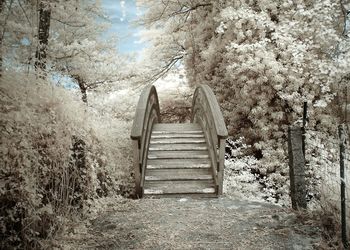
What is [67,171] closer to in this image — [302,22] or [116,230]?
[116,230]

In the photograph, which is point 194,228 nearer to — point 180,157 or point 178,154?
point 180,157

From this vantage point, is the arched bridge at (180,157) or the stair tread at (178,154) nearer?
the arched bridge at (180,157)

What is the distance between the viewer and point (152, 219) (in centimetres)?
495

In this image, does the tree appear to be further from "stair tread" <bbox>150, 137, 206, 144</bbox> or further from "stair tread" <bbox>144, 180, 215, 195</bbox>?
"stair tread" <bbox>144, 180, 215, 195</bbox>

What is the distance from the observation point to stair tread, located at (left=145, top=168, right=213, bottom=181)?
686 centimetres

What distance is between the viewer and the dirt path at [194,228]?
3986 mm

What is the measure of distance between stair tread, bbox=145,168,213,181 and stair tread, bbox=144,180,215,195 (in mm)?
82

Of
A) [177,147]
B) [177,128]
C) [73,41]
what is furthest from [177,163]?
[73,41]

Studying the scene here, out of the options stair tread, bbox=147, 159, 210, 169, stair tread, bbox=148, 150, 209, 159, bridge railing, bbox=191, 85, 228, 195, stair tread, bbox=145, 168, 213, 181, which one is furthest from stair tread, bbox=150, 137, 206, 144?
stair tread, bbox=145, 168, 213, 181

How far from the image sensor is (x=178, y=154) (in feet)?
25.3

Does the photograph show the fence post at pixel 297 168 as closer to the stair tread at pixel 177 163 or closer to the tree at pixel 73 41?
the stair tread at pixel 177 163

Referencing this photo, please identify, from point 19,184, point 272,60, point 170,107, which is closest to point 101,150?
point 19,184

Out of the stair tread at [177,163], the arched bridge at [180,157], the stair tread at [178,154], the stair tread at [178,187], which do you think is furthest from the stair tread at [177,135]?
the stair tread at [178,187]

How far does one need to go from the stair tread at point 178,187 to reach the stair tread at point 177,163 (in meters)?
0.44
